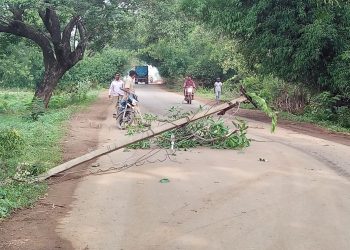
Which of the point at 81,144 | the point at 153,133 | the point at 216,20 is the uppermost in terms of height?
the point at 216,20

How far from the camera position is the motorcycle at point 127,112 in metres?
15.4

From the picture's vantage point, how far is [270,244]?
5.57 m

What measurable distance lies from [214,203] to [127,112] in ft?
28.7

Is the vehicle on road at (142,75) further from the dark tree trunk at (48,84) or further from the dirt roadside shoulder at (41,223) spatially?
the dirt roadside shoulder at (41,223)

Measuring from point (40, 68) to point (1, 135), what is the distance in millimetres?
43758

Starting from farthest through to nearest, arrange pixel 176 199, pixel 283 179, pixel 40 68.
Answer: pixel 40 68 < pixel 283 179 < pixel 176 199

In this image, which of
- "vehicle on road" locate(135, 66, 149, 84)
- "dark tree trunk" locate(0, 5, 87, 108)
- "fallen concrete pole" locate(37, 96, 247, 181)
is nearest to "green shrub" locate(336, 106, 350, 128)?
"fallen concrete pole" locate(37, 96, 247, 181)

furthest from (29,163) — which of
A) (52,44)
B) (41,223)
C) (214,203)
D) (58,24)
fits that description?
(52,44)

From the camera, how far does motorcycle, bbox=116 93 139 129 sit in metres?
15.4

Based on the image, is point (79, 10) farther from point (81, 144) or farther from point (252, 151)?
point (252, 151)

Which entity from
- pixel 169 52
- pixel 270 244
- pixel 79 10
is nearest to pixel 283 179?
pixel 270 244

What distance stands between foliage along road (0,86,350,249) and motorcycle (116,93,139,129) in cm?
421

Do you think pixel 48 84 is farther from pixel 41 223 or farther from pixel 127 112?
pixel 41 223

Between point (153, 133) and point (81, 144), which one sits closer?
→ point (153, 133)
